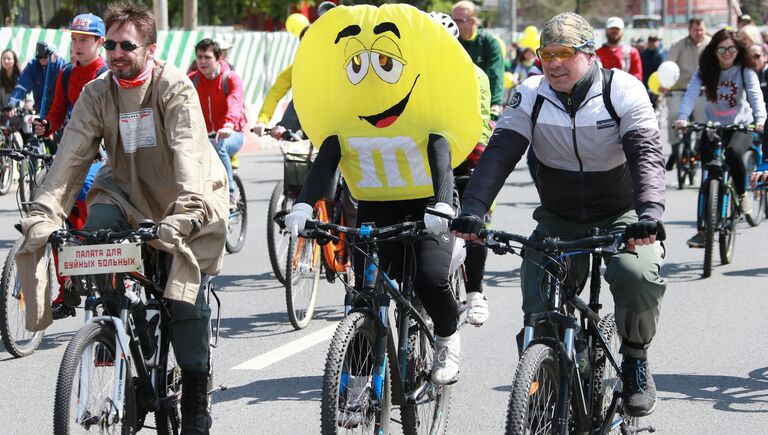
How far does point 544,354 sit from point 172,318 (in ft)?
4.88

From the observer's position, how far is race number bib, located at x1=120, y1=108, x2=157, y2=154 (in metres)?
5.17

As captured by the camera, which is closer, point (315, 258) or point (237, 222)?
point (315, 258)

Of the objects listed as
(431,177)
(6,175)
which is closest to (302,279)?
(431,177)

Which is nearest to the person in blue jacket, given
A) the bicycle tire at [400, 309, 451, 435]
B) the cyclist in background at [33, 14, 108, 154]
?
the cyclist in background at [33, 14, 108, 154]

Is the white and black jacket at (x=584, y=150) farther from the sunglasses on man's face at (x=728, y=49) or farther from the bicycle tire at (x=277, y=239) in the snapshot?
the sunglasses on man's face at (x=728, y=49)

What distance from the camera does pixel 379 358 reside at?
5.04 meters

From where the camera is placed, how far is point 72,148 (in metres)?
5.11

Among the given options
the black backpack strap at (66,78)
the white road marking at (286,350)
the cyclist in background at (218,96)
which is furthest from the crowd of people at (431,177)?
the cyclist in background at (218,96)

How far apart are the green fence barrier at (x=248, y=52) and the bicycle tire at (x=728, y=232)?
1256 centimetres

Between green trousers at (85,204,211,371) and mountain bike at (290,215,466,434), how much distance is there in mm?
522

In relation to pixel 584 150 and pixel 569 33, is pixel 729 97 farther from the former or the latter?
pixel 569 33

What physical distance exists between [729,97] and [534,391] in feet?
25.4

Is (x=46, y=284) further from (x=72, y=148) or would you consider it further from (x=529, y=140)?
(x=529, y=140)

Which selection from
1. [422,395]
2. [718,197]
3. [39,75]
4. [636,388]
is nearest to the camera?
[636,388]
